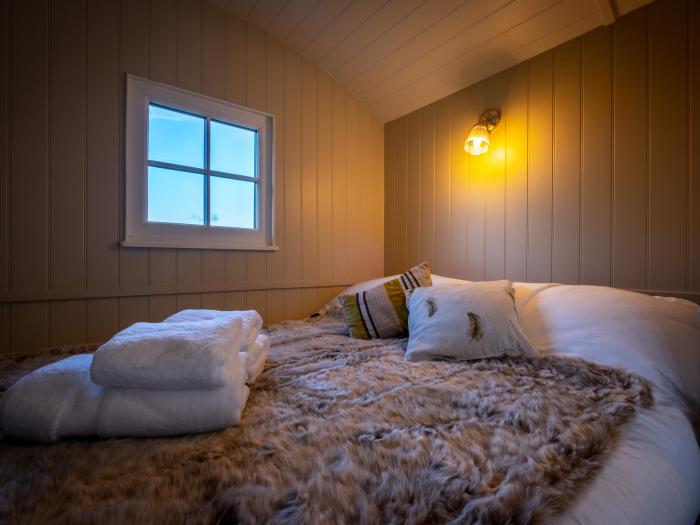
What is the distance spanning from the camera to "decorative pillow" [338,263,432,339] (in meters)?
1.38

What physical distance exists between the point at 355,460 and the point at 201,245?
1.45 meters

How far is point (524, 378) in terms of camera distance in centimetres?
87

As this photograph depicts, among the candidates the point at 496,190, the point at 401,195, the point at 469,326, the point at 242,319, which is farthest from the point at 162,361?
the point at 401,195

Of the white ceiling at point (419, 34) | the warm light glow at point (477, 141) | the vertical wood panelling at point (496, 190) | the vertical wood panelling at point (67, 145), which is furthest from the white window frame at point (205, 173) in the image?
the vertical wood panelling at point (496, 190)

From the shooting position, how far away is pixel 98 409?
0.56m

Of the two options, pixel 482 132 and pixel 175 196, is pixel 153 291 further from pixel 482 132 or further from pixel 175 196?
pixel 482 132

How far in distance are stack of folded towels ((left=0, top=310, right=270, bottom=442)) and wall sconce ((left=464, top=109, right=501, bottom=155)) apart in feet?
5.26

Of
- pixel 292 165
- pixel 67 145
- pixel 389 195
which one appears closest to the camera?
pixel 67 145

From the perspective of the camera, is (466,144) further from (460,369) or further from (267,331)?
(267,331)

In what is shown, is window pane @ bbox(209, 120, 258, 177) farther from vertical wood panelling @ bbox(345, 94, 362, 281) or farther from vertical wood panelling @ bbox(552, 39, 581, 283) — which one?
vertical wood panelling @ bbox(552, 39, 581, 283)

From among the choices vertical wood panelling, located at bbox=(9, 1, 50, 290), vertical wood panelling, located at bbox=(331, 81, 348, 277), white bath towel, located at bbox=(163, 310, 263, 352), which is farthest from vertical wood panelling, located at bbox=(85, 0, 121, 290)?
vertical wood panelling, located at bbox=(331, 81, 348, 277)

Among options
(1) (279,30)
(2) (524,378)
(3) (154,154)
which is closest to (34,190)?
A: (3) (154,154)

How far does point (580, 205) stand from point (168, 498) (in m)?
1.71

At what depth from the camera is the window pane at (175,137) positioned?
158cm
